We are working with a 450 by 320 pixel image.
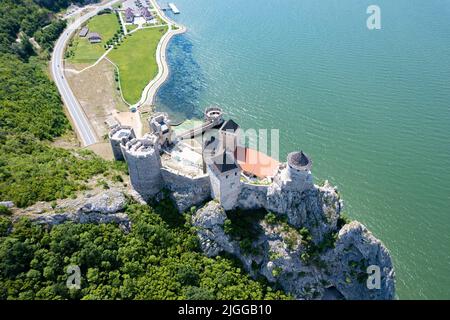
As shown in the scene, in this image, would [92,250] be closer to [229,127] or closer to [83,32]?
[229,127]

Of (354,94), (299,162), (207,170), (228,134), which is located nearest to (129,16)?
(354,94)

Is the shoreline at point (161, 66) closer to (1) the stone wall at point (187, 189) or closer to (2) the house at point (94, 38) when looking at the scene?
(2) the house at point (94, 38)

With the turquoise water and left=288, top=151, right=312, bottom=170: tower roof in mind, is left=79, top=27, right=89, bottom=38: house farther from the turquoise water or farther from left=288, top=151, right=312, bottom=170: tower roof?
left=288, top=151, right=312, bottom=170: tower roof

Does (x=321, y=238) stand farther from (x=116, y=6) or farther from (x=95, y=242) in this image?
(x=116, y=6)

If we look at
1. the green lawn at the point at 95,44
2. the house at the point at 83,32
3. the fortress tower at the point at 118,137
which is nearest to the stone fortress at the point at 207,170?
the fortress tower at the point at 118,137

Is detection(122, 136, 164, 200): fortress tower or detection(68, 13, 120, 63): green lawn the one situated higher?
detection(68, 13, 120, 63): green lawn

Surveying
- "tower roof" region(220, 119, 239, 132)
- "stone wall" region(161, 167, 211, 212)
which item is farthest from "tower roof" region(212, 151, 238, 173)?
"tower roof" region(220, 119, 239, 132)

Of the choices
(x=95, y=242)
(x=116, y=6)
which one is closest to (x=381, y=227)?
(x=95, y=242)
